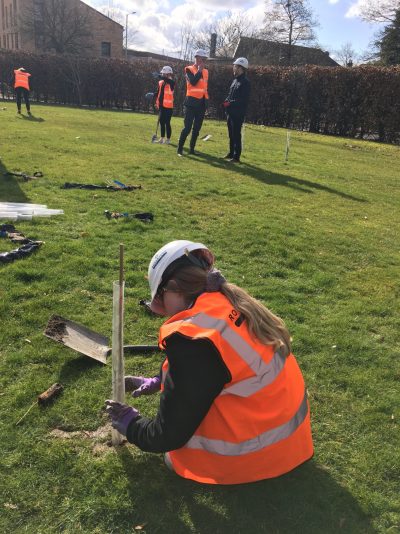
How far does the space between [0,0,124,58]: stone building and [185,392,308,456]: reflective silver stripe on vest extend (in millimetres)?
52777

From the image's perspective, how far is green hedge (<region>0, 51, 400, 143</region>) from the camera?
20.8 metres

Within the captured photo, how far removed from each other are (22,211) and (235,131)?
240 inches

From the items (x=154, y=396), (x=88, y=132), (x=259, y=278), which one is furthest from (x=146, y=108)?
(x=154, y=396)

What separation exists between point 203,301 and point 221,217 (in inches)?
193

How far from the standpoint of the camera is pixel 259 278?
16.5 ft

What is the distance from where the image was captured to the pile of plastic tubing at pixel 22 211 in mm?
6039

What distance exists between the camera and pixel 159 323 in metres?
3.97

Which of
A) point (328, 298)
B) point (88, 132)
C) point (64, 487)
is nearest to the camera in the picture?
point (64, 487)

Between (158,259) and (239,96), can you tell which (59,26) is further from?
(158,259)

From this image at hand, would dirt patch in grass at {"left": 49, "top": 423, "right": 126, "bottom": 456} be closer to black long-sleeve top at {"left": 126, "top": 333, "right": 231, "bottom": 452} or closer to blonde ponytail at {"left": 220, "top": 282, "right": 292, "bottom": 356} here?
black long-sleeve top at {"left": 126, "top": 333, "right": 231, "bottom": 452}

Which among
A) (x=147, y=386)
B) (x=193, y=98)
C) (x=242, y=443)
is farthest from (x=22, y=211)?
(x=193, y=98)

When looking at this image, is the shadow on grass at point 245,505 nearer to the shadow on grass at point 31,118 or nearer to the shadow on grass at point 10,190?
the shadow on grass at point 10,190

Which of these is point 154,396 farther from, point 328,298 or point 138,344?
point 328,298

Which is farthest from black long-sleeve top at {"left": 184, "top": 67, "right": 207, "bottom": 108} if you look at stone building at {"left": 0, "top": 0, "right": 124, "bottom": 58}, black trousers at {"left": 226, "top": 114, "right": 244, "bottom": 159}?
stone building at {"left": 0, "top": 0, "right": 124, "bottom": 58}
